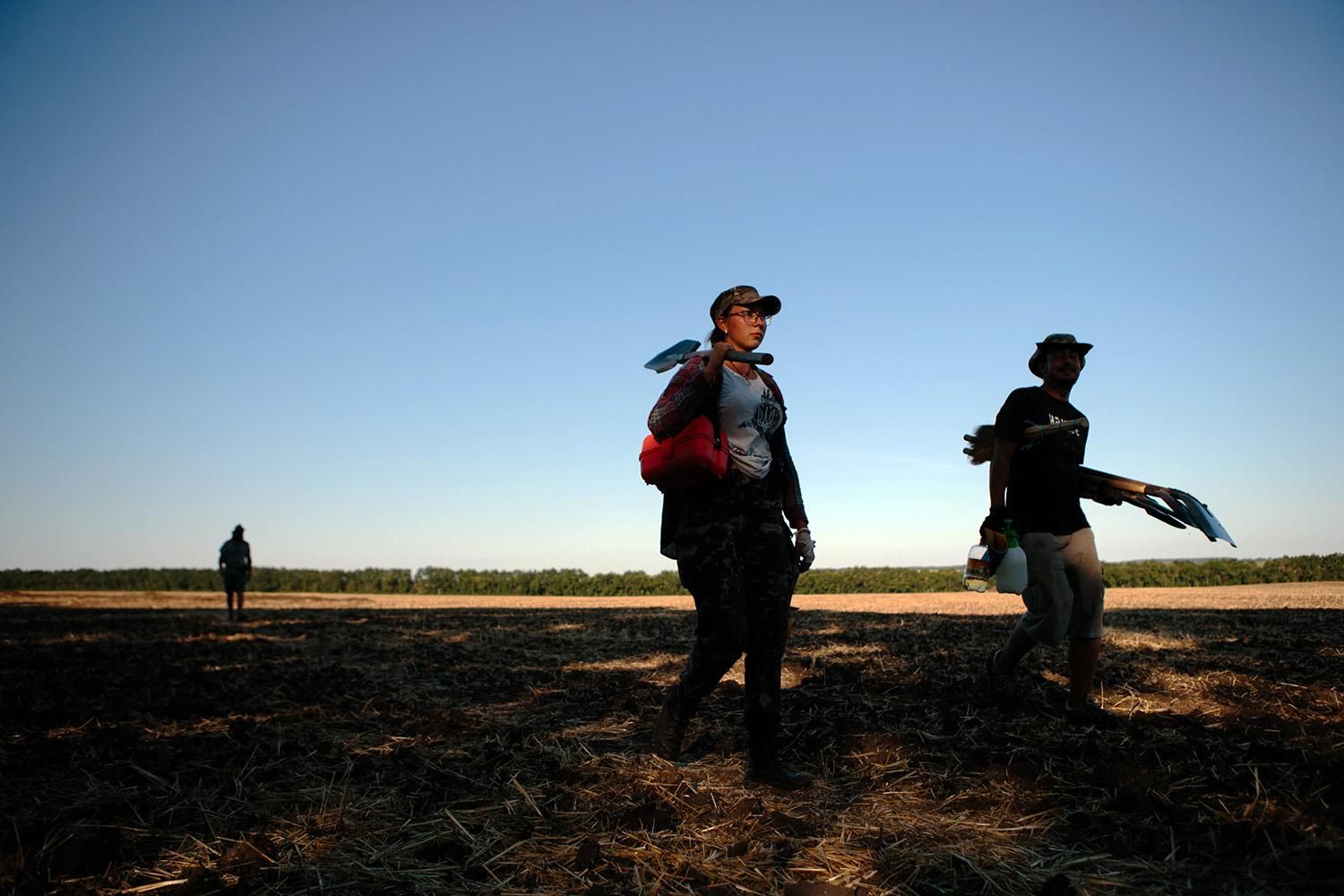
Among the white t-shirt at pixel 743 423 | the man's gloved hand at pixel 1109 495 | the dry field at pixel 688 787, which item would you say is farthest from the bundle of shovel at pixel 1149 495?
the white t-shirt at pixel 743 423

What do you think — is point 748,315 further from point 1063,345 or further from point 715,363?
point 1063,345

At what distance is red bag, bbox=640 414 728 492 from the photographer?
11.5 feet

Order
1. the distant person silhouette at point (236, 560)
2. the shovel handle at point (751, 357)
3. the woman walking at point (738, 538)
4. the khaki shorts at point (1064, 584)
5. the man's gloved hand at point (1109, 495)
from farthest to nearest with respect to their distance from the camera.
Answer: the distant person silhouette at point (236, 560) < the man's gloved hand at point (1109, 495) < the khaki shorts at point (1064, 584) < the woman walking at point (738, 538) < the shovel handle at point (751, 357)

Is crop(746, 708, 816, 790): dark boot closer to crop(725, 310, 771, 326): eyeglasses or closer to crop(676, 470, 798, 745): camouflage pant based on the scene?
crop(676, 470, 798, 745): camouflage pant

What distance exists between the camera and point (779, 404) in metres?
4.04

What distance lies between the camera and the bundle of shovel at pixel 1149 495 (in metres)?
4.50

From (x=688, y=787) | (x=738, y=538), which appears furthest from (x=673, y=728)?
(x=738, y=538)

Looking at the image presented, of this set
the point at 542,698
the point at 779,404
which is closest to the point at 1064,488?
the point at 779,404

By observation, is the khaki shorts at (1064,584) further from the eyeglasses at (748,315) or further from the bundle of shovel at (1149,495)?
the eyeglasses at (748,315)

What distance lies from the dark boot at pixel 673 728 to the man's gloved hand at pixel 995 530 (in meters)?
1.97

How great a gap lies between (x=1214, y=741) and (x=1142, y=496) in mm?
1449

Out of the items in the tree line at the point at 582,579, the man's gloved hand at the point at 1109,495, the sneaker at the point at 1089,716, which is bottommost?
the tree line at the point at 582,579

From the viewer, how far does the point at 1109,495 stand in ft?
16.0

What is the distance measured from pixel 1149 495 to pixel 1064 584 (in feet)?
2.64
